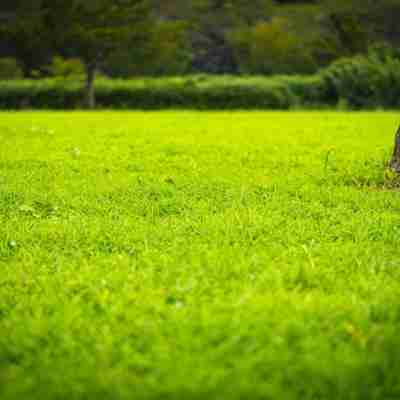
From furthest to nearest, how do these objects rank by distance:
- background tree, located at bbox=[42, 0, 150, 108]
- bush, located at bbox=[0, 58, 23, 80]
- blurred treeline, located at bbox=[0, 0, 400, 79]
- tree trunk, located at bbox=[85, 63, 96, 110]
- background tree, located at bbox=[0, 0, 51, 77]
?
bush, located at bbox=[0, 58, 23, 80] < blurred treeline, located at bbox=[0, 0, 400, 79] < background tree, located at bbox=[0, 0, 51, 77] < tree trunk, located at bbox=[85, 63, 96, 110] < background tree, located at bbox=[42, 0, 150, 108]

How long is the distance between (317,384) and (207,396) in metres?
0.43

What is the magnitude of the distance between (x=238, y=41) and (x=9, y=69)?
395 inches

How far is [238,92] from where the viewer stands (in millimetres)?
20812

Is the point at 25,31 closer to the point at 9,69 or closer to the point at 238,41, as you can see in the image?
the point at 9,69

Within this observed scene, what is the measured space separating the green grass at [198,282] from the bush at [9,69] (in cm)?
1961

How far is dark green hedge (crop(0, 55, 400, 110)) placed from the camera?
20844 mm

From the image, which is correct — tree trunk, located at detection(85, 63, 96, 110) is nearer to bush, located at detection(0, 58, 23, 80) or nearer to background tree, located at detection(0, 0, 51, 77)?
background tree, located at detection(0, 0, 51, 77)

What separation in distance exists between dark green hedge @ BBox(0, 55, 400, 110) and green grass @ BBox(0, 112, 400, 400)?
45.8ft

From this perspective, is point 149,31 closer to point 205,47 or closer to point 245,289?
point 205,47

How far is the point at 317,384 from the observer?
242 cm

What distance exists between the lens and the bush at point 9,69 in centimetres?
2531

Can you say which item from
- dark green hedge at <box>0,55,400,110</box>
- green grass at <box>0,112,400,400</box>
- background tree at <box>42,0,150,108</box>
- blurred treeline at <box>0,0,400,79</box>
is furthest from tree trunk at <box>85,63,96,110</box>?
green grass at <box>0,112,400,400</box>

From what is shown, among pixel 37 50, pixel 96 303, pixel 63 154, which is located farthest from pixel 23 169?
pixel 37 50

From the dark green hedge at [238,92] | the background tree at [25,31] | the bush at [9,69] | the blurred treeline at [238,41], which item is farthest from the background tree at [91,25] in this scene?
the bush at [9,69]
